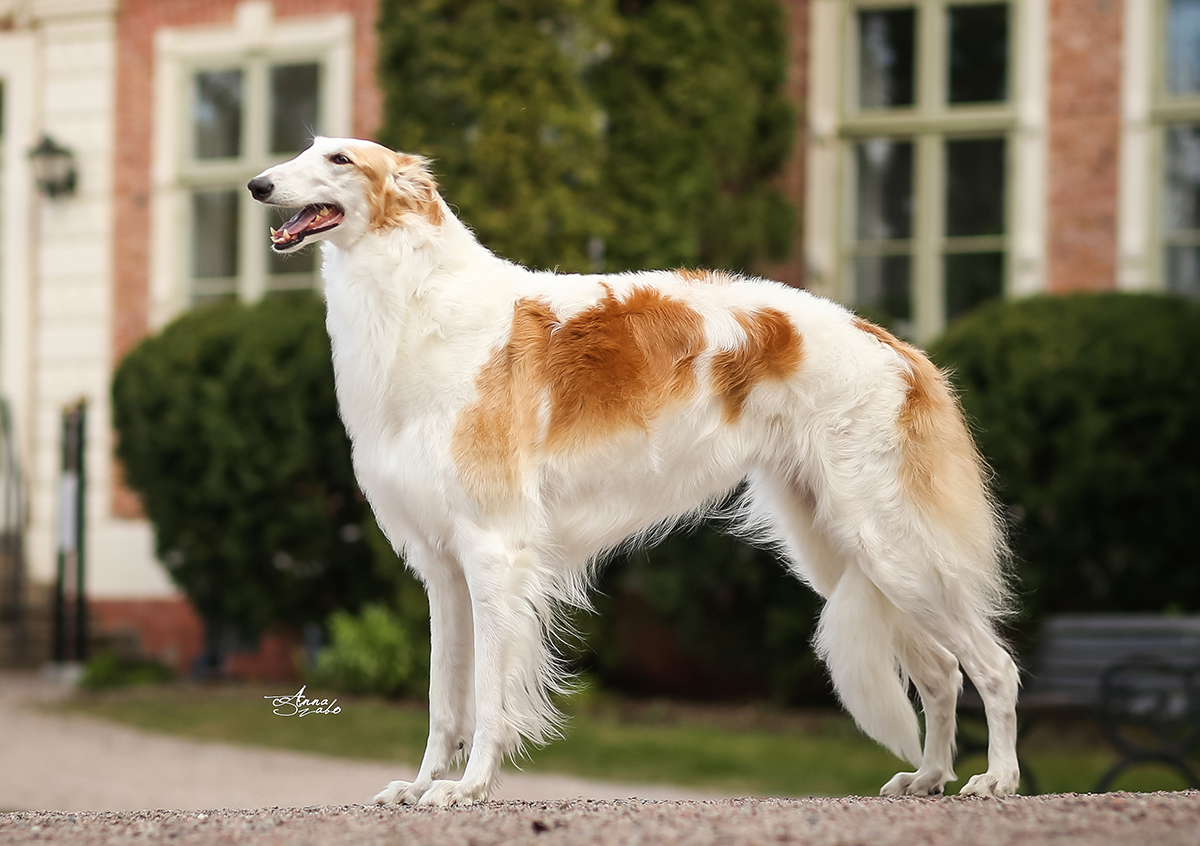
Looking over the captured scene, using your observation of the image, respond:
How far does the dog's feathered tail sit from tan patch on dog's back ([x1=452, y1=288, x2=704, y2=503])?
0.86 metres

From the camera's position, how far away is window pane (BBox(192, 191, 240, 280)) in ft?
43.5

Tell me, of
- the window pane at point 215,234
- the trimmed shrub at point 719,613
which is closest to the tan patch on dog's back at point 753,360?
the trimmed shrub at point 719,613

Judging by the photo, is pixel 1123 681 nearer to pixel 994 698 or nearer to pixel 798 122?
pixel 994 698

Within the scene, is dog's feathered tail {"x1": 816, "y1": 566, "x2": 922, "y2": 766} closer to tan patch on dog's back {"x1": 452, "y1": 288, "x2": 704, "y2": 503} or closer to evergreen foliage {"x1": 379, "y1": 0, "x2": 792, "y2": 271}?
tan patch on dog's back {"x1": 452, "y1": 288, "x2": 704, "y2": 503}

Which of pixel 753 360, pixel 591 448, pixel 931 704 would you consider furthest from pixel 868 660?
pixel 591 448

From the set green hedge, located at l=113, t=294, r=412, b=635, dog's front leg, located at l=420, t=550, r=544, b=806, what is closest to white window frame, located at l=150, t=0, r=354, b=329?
green hedge, located at l=113, t=294, r=412, b=635

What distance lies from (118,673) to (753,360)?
29.0 ft

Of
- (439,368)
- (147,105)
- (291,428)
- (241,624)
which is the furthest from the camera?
(147,105)

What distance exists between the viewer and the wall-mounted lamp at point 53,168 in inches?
516

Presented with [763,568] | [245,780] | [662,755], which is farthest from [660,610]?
[245,780]

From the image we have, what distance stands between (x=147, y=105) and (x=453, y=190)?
191 inches

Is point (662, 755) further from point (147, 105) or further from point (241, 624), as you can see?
point (147, 105)

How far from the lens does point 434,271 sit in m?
4.18

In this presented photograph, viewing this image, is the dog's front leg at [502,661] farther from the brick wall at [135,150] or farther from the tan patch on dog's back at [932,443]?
Result: the brick wall at [135,150]
